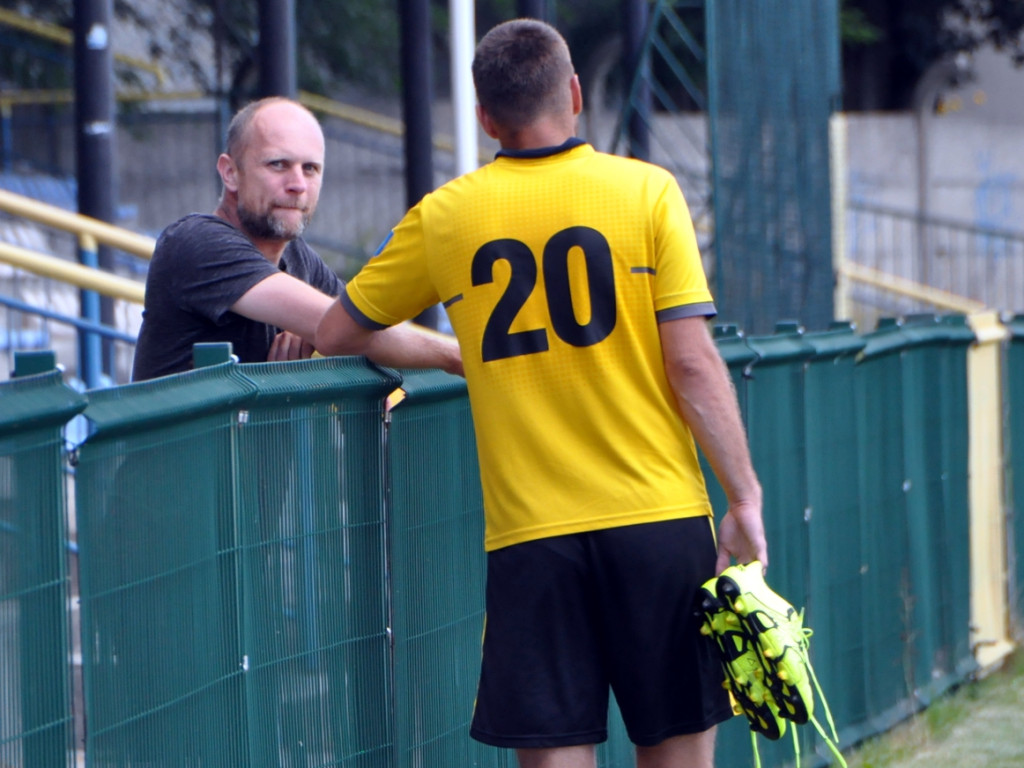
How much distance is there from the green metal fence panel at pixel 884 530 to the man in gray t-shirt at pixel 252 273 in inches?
102

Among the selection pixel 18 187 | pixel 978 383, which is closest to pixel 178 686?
pixel 978 383

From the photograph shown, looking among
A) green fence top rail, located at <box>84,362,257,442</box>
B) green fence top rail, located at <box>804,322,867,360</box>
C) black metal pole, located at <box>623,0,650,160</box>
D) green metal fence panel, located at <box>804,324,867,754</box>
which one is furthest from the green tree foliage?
green fence top rail, located at <box>84,362,257,442</box>

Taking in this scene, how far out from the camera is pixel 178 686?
273 cm

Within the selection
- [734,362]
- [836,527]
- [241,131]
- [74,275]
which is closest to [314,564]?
[241,131]

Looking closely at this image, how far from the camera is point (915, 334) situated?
19.6ft

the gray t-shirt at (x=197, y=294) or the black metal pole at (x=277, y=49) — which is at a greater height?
the black metal pole at (x=277, y=49)

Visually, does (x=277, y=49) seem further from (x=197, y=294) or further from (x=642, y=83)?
(x=197, y=294)

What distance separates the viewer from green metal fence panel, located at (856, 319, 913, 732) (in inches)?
217

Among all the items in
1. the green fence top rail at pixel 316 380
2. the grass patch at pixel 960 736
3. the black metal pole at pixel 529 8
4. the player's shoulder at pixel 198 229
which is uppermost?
the black metal pole at pixel 529 8

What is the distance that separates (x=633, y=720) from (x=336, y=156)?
12.3 meters

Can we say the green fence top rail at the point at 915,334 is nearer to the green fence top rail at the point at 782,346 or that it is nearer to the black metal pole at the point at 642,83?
the green fence top rail at the point at 782,346

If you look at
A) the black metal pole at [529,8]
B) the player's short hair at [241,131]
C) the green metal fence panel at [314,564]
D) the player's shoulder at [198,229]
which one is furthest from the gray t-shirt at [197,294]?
the black metal pole at [529,8]

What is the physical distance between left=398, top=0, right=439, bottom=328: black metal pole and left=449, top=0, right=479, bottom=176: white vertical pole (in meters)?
0.83

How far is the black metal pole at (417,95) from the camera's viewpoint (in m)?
9.38
